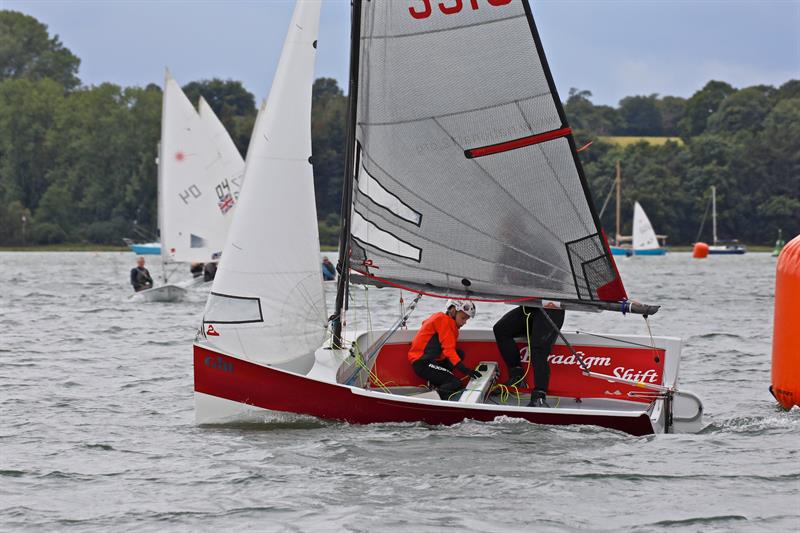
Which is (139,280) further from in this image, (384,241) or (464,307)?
(464,307)

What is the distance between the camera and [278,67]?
10.0 metres

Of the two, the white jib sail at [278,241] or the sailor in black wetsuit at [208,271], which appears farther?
the sailor in black wetsuit at [208,271]

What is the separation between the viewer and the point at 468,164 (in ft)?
32.7

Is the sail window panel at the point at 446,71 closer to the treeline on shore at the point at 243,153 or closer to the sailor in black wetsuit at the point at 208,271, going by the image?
the sailor in black wetsuit at the point at 208,271

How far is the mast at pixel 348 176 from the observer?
9.80m

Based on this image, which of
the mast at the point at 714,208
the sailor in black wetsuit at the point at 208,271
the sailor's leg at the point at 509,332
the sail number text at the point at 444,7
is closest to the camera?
the sail number text at the point at 444,7

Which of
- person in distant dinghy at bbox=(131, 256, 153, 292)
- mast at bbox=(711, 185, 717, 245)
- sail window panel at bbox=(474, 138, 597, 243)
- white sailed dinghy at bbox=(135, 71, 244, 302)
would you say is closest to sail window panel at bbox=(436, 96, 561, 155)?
sail window panel at bbox=(474, 138, 597, 243)

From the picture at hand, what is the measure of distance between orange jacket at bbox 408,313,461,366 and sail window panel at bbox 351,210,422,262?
1.83 ft

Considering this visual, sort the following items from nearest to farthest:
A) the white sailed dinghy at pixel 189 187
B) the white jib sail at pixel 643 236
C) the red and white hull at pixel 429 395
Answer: the red and white hull at pixel 429 395
the white sailed dinghy at pixel 189 187
the white jib sail at pixel 643 236

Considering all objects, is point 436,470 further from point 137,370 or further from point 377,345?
point 137,370

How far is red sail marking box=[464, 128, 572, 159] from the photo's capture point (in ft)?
31.9

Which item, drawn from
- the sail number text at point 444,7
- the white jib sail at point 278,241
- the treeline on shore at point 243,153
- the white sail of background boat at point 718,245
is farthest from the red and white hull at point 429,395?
the white sail of background boat at point 718,245

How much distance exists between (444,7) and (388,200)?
1.59m

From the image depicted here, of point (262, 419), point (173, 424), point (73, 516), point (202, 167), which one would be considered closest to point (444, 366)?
point (262, 419)
